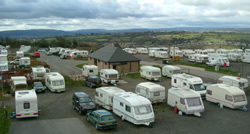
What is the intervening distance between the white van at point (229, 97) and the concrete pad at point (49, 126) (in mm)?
12844

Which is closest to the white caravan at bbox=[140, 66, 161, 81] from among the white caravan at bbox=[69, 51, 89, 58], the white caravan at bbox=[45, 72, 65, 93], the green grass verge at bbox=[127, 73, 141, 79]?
the green grass verge at bbox=[127, 73, 141, 79]

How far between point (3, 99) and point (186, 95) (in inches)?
674

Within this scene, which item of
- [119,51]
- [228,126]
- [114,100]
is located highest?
[119,51]

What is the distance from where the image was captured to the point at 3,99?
2330 centimetres

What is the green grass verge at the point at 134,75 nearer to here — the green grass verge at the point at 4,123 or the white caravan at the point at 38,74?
the white caravan at the point at 38,74

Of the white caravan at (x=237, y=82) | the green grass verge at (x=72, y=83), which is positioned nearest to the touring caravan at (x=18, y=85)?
the green grass verge at (x=72, y=83)

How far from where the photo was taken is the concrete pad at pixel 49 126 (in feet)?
52.4

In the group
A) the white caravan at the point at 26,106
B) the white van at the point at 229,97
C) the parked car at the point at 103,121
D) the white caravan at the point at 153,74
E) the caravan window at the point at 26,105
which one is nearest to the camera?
the parked car at the point at 103,121

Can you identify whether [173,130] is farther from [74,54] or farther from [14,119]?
[74,54]

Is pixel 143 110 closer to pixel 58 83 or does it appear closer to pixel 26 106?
pixel 26 106

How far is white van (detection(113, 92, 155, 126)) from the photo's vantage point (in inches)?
655

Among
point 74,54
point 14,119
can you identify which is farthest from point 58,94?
point 74,54

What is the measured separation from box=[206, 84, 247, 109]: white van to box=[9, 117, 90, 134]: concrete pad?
1284 centimetres

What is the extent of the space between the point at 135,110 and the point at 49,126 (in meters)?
6.15
